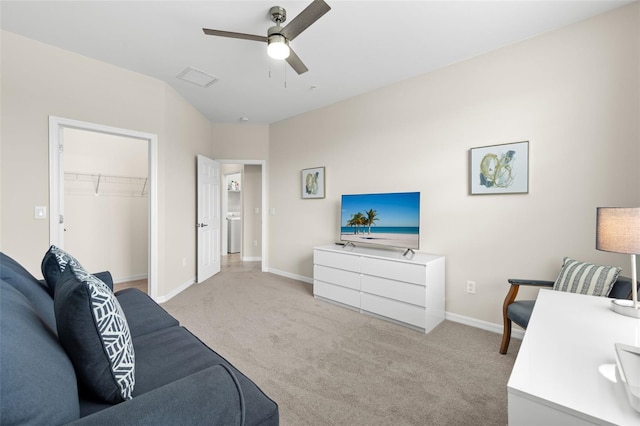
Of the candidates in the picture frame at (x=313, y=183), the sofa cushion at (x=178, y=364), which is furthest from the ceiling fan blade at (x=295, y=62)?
the sofa cushion at (x=178, y=364)

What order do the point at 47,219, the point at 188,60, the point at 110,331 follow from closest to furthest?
the point at 110,331 → the point at 47,219 → the point at 188,60

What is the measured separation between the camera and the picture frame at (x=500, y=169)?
99.3 inches

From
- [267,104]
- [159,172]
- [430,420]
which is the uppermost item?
[267,104]

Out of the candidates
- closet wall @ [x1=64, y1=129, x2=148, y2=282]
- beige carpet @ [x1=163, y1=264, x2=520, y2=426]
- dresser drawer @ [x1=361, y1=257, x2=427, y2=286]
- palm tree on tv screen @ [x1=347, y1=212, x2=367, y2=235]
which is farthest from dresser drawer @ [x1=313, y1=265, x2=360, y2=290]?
closet wall @ [x1=64, y1=129, x2=148, y2=282]

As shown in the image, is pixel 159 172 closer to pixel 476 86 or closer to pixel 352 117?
pixel 352 117

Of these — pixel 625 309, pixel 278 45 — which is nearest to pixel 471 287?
pixel 625 309

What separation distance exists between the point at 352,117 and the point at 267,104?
126cm

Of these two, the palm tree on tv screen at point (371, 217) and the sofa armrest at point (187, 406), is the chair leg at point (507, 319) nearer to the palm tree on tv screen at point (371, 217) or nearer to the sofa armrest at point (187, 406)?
the palm tree on tv screen at point (371, 217)

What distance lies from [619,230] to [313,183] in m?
3.38

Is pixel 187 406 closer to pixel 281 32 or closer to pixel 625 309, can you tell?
pixel 625 309

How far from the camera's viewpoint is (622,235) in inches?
54.2

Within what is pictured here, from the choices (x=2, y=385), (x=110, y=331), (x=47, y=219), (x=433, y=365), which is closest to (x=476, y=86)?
(x=433, y=365)

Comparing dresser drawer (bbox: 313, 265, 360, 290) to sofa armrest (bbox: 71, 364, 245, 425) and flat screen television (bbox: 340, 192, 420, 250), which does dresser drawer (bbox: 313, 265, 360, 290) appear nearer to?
flat screen television (bbox: 340, 192, 420, 250)

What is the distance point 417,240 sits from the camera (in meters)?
3.02
